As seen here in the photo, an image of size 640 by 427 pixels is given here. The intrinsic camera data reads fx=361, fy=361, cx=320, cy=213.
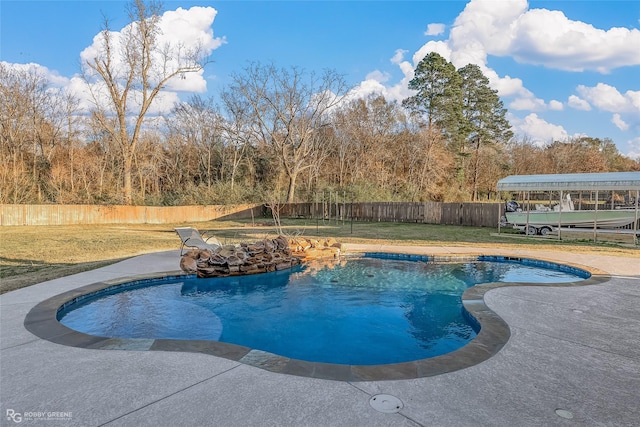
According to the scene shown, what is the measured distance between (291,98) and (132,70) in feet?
30.6

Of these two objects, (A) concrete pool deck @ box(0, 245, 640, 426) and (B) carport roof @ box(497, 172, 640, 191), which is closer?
(A) concrete pool deck @ box(0, 245, 640, 426)

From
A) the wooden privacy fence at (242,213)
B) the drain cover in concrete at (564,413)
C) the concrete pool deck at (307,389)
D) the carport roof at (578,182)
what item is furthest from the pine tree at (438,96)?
the drain cover in concrete at (564,413)

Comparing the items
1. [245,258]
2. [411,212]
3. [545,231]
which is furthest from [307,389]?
[411,212]

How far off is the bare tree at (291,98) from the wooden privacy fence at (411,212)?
7.21 ft

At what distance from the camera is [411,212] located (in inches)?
728

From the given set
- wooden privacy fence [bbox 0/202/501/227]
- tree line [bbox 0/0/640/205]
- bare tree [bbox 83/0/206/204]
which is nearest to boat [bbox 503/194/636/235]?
wooden privacy fence [bbox 0/202/501/227]

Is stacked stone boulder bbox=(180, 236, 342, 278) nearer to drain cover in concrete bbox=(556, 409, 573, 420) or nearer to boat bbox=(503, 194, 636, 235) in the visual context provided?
drain cover in concrete bbox=(556, 409, 573, 420)

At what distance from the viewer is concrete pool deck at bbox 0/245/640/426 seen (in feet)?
6.26

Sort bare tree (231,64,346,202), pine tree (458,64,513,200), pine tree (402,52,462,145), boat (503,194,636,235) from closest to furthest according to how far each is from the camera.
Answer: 1. boat (503,194,636,235)
2. bare tree (231,64,346,202)
3. pine tree (402,52,462,145)
4. pine tree (458,64,513,200)

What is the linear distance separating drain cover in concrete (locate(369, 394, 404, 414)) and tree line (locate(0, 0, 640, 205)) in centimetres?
1970

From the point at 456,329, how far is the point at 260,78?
22758mm

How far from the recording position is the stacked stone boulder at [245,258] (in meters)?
6.29

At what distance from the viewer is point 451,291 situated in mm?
5785

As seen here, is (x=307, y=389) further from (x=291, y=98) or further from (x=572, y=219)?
(x=291, y=98)
